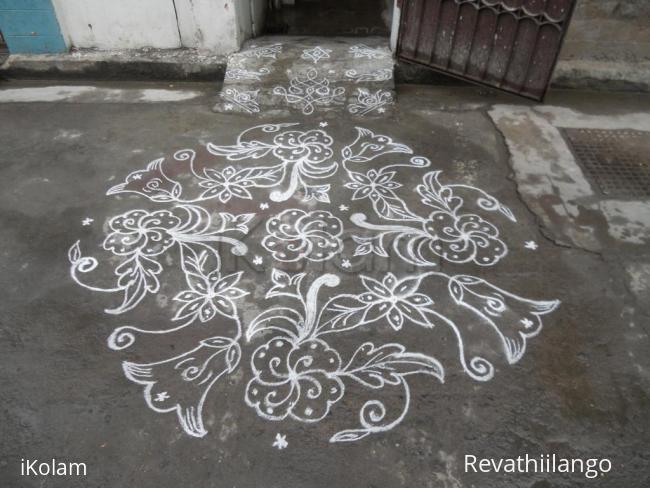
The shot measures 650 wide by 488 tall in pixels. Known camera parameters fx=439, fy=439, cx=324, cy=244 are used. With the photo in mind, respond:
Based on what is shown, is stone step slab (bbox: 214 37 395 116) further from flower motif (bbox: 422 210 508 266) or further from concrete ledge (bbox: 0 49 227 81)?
flower motif (bbox: 422 210 508 266)

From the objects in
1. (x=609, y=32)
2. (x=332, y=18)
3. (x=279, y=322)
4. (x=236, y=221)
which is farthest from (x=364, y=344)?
(x=332, y=18)

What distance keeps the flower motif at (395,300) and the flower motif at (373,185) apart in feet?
2.41

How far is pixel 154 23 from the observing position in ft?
14.0

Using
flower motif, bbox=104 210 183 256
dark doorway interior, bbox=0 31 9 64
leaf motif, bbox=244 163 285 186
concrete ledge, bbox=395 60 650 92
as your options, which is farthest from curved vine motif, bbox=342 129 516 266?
dark doorway interior, bbox=0 31 9 64

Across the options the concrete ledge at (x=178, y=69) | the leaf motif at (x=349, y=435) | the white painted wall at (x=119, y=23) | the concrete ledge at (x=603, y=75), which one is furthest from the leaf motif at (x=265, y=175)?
the concrete ledge at (x=603, y=75)

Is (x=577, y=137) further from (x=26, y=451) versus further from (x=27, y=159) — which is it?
(x=27, y=159)

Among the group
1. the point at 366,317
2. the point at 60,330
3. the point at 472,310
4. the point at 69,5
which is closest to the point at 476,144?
the point at 472,310

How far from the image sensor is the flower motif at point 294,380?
6.26 ft

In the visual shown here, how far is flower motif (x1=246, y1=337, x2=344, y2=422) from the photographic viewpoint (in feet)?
6.26

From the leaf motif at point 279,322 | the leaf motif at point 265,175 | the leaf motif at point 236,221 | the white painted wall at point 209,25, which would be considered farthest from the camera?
the white painted wall at point 209,25

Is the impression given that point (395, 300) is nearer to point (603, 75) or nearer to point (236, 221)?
point (236, 221)

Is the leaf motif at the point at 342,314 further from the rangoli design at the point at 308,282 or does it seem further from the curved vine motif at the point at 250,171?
the curved vine motif at the point at 250,171

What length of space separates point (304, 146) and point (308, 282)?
4.71 feet

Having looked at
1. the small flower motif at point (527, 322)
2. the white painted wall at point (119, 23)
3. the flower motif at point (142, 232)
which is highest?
the white painted wall at point (119, 23)
